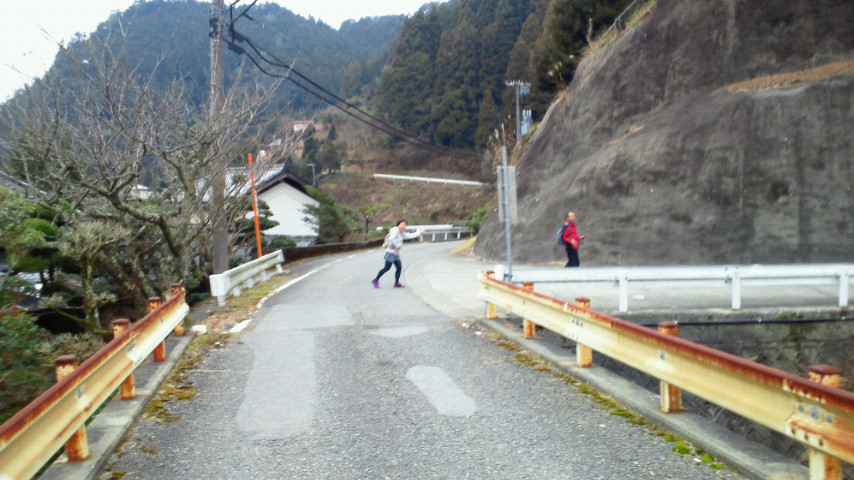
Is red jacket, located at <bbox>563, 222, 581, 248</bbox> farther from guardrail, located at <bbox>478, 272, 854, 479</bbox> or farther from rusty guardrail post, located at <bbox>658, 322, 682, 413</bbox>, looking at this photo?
rusty guardrail post, located at <bbox>658, 322, 682, 413</bbox>

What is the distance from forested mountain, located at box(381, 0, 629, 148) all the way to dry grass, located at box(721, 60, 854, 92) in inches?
1292

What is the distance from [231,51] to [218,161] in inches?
796

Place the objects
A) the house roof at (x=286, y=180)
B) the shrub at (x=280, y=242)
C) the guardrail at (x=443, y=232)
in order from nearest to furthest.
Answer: the shrub at (x=280, y=242)
the house roof at (x=286, y=180)
the guardrail at (x=443, y=232)

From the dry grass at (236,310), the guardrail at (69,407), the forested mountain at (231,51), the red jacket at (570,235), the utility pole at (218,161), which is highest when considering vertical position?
the forested mountain at (231,51)

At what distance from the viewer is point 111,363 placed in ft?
17.7

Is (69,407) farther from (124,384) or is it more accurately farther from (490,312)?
(490,312)

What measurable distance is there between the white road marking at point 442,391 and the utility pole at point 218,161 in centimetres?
888

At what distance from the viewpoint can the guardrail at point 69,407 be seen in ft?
11.6

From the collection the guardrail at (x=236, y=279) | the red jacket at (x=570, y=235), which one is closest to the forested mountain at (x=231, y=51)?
the guardrail at (x=236, y=279)

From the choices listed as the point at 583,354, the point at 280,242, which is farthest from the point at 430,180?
the point at 583,354

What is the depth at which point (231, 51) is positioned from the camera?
108ft

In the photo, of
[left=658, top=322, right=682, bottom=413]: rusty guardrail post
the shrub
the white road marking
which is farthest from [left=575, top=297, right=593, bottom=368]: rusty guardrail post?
the shrub

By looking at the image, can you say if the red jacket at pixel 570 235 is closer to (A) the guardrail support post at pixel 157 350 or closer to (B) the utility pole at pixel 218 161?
(B) the utility pole at pixel 218 161

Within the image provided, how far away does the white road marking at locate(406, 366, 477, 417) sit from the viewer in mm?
5691
